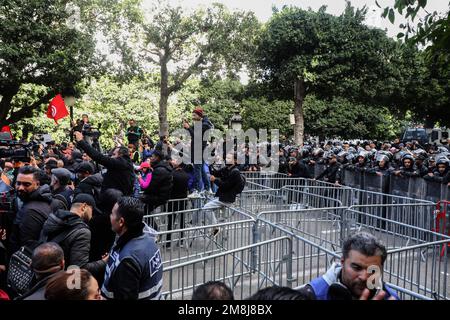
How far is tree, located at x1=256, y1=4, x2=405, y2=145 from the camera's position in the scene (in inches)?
912

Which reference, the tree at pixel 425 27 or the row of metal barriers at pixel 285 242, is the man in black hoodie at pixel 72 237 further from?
the tree at pixel 425 27

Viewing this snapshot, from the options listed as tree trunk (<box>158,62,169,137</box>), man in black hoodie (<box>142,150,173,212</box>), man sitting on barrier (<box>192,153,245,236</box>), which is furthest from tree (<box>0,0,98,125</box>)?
man sitting on barrier (<box>192,153,245,236</box>)

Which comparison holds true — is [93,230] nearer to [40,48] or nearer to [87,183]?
[87,183]

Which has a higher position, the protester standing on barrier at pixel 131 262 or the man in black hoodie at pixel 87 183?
the man in black hoodie at pixel 87 183

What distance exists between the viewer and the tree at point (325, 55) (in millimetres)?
23156

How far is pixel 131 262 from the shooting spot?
3170mm

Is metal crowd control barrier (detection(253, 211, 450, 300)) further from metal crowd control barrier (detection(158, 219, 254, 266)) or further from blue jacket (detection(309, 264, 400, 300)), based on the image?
blue jacket (detection(309, 264, 400, 300))

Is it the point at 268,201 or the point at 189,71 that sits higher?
the point at 189,71

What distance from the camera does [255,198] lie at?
1019 cm

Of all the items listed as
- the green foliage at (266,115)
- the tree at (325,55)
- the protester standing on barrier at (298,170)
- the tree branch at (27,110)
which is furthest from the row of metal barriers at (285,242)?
the green foliage at (266,115)

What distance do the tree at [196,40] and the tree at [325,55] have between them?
156cm

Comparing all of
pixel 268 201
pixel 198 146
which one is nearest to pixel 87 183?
pixel 198 146

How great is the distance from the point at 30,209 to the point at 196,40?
65.1 ft
